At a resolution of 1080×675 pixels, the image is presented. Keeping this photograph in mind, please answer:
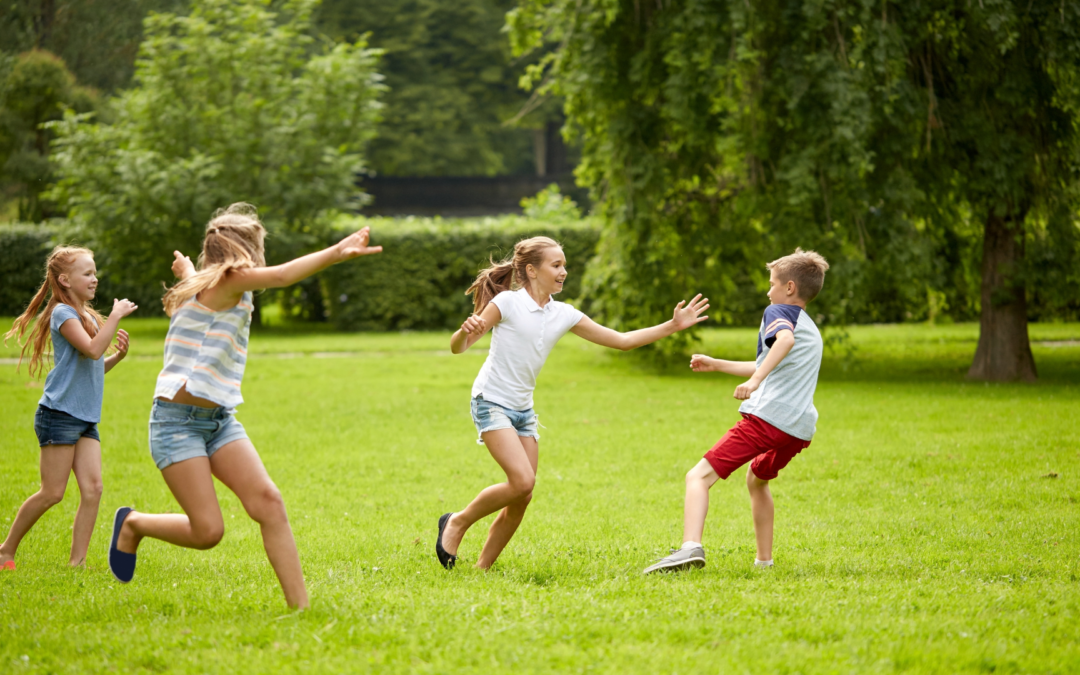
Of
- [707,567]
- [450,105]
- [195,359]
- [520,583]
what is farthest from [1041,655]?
[450,105]

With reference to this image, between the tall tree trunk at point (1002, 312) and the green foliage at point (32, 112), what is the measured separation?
27.4 metres

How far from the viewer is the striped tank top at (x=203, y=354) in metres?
4.07

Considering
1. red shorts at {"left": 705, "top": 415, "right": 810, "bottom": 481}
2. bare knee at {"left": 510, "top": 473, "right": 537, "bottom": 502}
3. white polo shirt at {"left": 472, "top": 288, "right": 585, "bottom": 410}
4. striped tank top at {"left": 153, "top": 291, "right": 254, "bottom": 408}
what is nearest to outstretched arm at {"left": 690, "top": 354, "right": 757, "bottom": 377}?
red shorts at {"left": 705, "top": 415, "right": 810, "bottom": 481}

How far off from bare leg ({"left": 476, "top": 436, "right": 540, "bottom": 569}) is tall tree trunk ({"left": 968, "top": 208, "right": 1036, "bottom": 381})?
11.1m

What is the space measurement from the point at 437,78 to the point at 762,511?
42.9 meters

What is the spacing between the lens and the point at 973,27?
13117 millimetres

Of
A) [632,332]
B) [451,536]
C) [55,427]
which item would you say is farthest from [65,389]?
[632,332]

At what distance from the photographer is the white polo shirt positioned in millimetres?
5094

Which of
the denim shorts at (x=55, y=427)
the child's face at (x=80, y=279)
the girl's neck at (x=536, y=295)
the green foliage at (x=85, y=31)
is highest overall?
the green foliage at (x=85, y=31)

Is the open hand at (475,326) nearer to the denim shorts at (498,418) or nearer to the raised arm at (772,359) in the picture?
the denim shorts at (498,418)

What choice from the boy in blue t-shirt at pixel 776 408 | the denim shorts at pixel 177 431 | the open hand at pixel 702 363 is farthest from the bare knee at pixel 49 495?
the open hand at pixel 702 363

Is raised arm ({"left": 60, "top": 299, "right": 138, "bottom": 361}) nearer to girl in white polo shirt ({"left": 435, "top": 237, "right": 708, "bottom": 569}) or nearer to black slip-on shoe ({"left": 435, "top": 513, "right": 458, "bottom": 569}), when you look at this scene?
girl in white polo shirt ({"left": 435, "top": 237, "right": 708, "bottom": 569})

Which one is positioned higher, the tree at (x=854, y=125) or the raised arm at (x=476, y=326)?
the tree at (x=854, y=125)

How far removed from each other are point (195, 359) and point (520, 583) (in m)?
2.10
